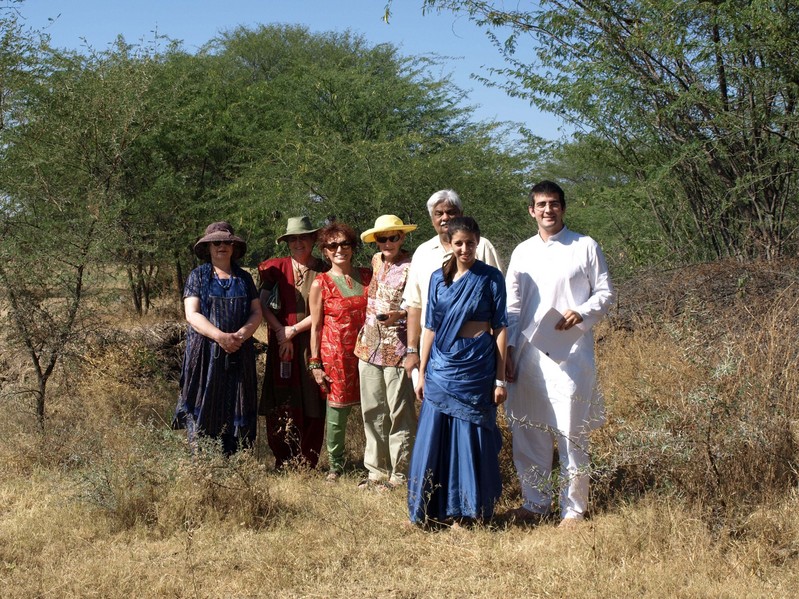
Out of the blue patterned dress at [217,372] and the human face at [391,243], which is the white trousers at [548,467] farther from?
the blue patterned dress at [217,372]

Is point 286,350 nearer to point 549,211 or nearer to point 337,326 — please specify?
point 337,326

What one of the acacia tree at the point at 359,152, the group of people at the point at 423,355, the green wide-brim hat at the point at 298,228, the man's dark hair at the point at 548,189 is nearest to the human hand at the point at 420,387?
the group of people at the point at 423,355

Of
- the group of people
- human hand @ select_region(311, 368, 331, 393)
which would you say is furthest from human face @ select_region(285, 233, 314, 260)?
human hand @ select_region(311, 368, 331, 393)

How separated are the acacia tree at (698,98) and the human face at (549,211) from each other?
11.8 ft

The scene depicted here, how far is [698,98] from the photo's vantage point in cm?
770

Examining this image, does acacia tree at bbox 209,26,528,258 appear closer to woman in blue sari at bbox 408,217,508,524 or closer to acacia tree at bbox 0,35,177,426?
acacia tree at bbox 0,35,177,426

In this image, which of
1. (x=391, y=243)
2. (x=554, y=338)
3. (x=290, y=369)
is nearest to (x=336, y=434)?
(x=290, y=369)

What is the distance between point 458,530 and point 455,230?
5.10 ft

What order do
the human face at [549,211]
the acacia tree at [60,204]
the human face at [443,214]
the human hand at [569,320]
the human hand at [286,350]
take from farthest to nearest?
1. the acacia tree at [60,204]
2. the human hand at [286,350]
3. the human face at [443,214]
4. the human face at [549,211]
5. the human hand at [569,320]

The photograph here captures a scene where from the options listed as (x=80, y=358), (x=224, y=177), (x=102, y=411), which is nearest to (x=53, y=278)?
(x=80, y=358)

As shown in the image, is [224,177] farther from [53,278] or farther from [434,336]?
[434,336]

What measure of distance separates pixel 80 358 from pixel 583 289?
147 inches

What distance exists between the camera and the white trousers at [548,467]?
4.54 meters

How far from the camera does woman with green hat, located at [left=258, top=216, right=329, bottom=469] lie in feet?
19.0
